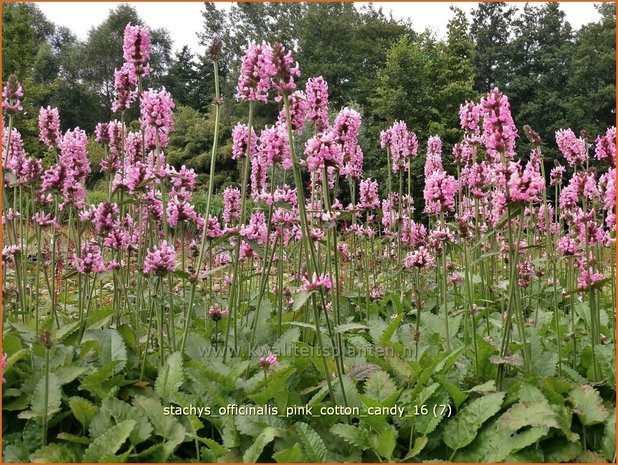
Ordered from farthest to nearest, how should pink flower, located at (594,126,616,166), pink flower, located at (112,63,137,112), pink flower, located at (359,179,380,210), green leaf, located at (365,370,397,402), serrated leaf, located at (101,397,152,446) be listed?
pink flower, located at (359,179,380,210) → pink flower, located at (112,63,137,112) → pink flower, located at (594,126,616,166) → green leaf, located at (365,370,397,402) → serrated leaf, located at (101,397,152,446)

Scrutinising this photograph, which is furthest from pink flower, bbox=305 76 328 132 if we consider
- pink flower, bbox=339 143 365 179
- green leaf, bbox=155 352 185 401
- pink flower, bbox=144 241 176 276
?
green leaf, bbox=155 352 185 401

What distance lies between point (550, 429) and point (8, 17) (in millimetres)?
22537

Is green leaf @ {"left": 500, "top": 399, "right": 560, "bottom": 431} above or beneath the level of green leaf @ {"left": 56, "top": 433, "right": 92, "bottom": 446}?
above

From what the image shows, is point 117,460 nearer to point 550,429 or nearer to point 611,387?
point 550,429

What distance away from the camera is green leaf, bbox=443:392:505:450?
2402 millimetres

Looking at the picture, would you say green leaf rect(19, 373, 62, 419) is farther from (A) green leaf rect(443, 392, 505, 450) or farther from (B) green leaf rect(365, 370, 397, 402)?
(A) green leaf rect(443, 392, 505, 450)

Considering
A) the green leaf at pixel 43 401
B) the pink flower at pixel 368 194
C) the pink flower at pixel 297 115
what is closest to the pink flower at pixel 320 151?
the pink flower at pixel 297 115

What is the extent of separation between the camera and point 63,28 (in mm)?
46719

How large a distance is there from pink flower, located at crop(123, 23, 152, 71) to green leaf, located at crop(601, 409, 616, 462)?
293 cm

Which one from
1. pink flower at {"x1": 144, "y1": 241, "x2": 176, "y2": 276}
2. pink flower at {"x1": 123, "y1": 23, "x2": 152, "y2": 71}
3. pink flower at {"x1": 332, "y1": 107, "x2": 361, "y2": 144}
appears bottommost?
pink flower at {"x1": 144, "y1": 241, "x2": 176, "y2": 276}

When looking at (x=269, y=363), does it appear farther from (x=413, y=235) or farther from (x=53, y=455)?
(x=413, y=235)

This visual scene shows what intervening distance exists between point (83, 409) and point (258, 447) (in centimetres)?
80

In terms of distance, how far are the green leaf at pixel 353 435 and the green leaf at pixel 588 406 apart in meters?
0.90

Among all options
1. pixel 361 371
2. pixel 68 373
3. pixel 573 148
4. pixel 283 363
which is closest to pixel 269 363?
pixel 283 363
